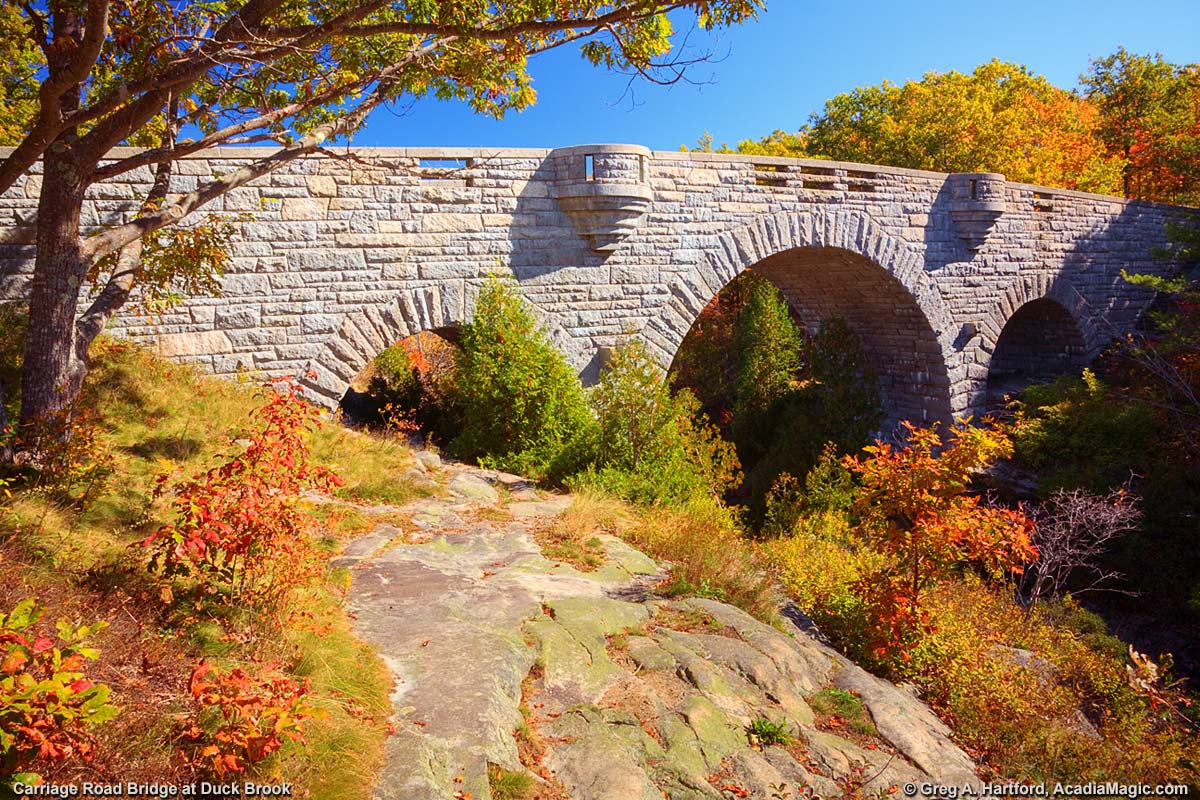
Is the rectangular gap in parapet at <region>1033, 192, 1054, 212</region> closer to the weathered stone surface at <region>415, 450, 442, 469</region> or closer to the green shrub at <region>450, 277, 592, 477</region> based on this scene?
the green shrub at <region>450, 277, 592, 477</region>

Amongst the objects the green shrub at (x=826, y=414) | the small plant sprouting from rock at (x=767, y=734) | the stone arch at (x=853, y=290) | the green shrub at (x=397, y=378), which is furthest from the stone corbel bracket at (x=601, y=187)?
the small plant sprouting from rock at (x=767, y=734)

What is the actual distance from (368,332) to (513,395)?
1.95 metres

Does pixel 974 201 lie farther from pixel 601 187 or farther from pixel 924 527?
pixel 924 527

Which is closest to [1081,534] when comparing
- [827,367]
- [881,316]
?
[827,367]

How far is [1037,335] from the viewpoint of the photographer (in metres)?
19.4

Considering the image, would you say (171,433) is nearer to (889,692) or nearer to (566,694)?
(566,694)

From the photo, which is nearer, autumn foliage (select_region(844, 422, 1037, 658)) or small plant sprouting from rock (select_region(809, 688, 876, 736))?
small plant sprouting from rock (select_region(809, 688, 876, 736))

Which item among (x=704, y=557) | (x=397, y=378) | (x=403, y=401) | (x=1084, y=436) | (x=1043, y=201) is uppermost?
(x=1043, y=201)

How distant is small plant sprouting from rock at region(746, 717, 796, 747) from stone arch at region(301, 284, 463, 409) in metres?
6.65

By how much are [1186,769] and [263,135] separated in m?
9.53

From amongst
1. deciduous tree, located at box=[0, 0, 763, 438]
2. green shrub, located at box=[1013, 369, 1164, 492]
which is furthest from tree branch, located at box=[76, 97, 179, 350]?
green shrub, located at box=[1013, 369, 1164, 492]

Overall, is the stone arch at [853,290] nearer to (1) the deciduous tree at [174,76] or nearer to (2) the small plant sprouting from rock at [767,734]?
(1) the deciduous tree at [174,76]

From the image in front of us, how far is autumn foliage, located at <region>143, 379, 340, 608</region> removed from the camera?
361cm

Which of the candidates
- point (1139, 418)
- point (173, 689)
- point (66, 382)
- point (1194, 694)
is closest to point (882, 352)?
point (1139, 418)
